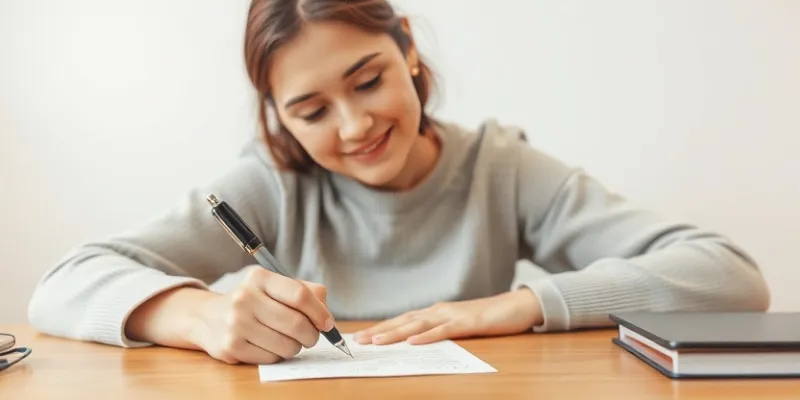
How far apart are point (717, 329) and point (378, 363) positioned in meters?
0.30

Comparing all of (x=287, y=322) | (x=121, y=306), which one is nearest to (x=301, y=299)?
(x=287, y=322)

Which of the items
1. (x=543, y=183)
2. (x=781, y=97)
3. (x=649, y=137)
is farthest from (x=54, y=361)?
(x=781, y=97)

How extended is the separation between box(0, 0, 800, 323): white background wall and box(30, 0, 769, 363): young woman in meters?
0.30

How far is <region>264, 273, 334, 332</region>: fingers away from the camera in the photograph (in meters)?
0.71

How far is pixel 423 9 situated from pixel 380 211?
0.50m

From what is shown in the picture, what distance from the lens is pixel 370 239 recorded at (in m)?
1.19

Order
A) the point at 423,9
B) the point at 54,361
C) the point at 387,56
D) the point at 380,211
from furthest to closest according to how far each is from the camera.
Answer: the point at 423,9
the point at 380,211
the point at 387,56
the point at 54,361

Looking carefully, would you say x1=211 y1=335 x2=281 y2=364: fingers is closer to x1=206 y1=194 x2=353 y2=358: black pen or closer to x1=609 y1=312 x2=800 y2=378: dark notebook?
x1=206 y1=194 x2=353 y2=358: black pen

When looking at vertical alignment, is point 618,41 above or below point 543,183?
above

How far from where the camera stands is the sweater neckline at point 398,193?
1.19 meters

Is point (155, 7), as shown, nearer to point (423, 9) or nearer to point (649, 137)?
point (423, 9)

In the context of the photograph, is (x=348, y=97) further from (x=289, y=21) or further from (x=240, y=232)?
(x=240, y=232)

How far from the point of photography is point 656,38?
4.99ft

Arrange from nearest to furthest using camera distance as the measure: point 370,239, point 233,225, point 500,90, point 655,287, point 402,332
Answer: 1. point 233,225
2. point 402,332
3. point 655,287
4. point 370,239
5. point 500,90
